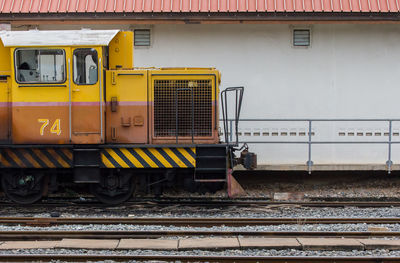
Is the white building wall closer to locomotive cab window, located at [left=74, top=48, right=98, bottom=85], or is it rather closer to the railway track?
the railway track

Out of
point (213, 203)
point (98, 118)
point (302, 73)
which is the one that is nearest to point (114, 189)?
point (98, 118)

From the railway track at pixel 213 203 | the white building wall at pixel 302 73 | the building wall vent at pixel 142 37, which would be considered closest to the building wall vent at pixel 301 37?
the white building wall at pixel 302 73

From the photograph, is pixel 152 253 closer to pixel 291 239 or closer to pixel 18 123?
pixel 291 239

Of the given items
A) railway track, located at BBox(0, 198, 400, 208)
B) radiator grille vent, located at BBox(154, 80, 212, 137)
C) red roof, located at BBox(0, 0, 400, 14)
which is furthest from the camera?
red roof, located at BBox(0, 0, 400, 14)

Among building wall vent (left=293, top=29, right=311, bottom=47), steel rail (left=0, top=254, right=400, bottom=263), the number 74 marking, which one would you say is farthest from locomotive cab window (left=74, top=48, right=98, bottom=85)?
building wall vent (left=293, top=29, right=311, bottom=47)

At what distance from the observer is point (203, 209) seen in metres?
9.84

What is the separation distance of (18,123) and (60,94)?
3.26ft

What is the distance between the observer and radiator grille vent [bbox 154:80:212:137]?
9555 millimetres

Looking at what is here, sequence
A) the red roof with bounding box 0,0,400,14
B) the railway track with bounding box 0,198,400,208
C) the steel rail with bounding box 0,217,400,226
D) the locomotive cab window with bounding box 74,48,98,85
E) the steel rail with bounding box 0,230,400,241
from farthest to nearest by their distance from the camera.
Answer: the red roof with bounding box 0,0,400,14 < the railway track with bounding box 0,198,400,208 < the locomotive cab window with bounding box 74,48,98,85 < the steel rail with bounding box 0,217,400,226 < the steel rail with bounding box 0,230,400,241

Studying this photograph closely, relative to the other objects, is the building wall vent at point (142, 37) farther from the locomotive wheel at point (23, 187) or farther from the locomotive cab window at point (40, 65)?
the locomotive wheel at point (23, 187)

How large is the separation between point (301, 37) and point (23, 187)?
25.6ft

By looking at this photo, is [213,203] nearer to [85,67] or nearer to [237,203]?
[237,203]

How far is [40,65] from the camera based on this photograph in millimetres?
9188

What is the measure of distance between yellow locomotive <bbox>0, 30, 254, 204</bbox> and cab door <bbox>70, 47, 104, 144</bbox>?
19 millimetres
